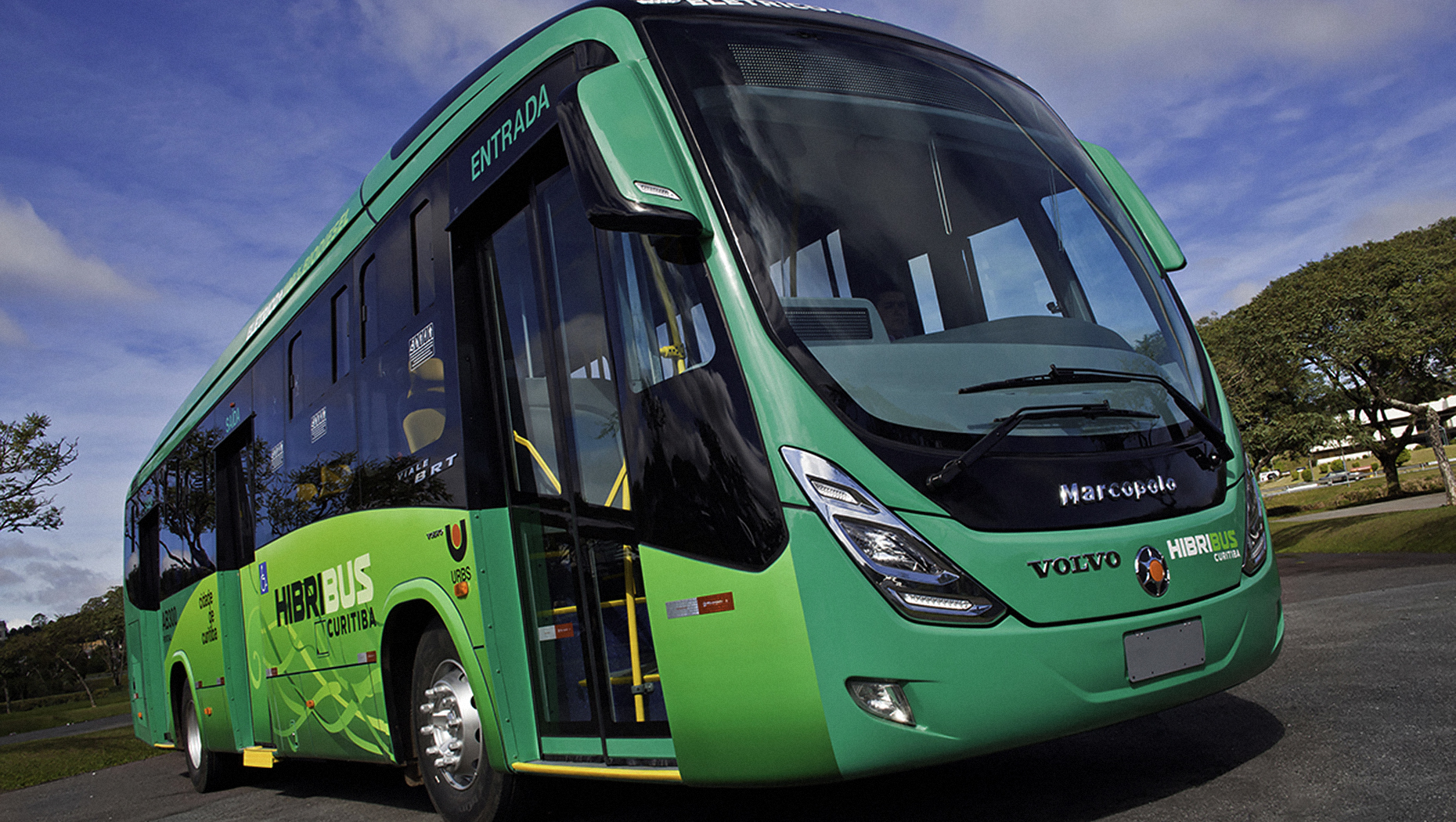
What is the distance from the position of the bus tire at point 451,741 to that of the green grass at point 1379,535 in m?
16.5

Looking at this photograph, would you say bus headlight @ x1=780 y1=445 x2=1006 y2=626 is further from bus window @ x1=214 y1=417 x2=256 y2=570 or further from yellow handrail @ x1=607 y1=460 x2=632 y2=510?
bus window @ x1=214 y1=417 x2=256 y2=570

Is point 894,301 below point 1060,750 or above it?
above

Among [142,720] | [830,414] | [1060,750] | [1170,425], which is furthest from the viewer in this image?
[142,720]

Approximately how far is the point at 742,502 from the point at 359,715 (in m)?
3.77

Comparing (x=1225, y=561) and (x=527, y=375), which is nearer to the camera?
(x=1225, y=561)

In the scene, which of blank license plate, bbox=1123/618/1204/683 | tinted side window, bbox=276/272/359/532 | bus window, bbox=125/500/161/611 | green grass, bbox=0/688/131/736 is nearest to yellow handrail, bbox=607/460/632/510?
blank license plate, bbox=1123/618/1204/683

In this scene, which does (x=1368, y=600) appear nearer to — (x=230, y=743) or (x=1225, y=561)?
(x=1225, y=561)

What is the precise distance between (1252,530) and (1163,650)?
0.83m

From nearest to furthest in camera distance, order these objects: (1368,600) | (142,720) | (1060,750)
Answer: (1060,750), (1368,600), (142,720)

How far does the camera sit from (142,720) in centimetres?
1259

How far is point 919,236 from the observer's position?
4012 millimetres

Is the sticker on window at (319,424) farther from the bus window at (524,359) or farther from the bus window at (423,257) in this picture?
the bus window at (524,359)

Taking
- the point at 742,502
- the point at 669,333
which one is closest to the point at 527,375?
the point at 669,333

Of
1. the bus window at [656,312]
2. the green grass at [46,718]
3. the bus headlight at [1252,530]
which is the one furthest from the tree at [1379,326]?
the green grass at [46,718]
